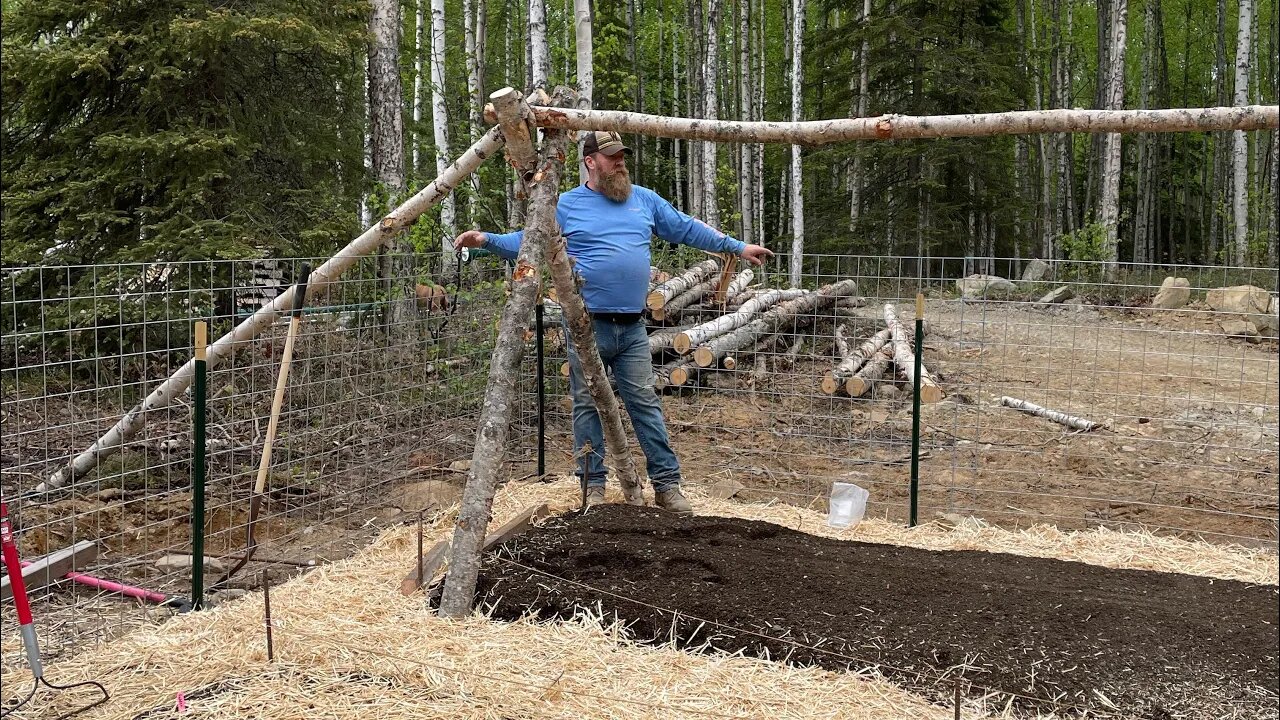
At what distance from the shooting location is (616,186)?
5.17m

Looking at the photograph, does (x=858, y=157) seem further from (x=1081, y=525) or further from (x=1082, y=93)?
(x=1082, y=93)

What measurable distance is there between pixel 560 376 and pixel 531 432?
0.53m

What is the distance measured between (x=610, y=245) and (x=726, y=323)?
2.95 metres

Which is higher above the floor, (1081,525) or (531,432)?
(531,432)

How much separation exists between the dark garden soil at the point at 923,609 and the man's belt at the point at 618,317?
1118 mm

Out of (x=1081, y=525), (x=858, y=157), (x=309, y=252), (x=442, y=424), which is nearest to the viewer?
(x=1081, y=525)

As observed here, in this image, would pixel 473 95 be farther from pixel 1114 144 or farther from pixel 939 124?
pixel 1114 144

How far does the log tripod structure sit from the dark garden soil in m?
0.62

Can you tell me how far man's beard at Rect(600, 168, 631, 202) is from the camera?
516cm

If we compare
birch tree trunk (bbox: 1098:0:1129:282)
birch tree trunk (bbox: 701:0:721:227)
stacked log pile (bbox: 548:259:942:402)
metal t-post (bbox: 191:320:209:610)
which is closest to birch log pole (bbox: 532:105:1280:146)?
metal t-post (bbox: 191:320:209:610)

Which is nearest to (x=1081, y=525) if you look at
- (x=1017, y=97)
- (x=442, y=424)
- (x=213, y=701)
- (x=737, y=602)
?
(x=737, y=602)

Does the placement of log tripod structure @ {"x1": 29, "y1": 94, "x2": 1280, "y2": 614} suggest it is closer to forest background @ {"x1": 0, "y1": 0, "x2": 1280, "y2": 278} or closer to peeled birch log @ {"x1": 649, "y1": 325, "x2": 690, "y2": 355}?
peeled birch log @ {"x1": 649, "y1": 325, "x2": 690, "y2": 355}

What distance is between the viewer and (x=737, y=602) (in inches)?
152

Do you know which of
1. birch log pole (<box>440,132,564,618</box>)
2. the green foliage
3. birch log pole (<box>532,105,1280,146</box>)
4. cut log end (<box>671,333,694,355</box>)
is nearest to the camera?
birch log pole (<box>532,105,1280,146</box>)
